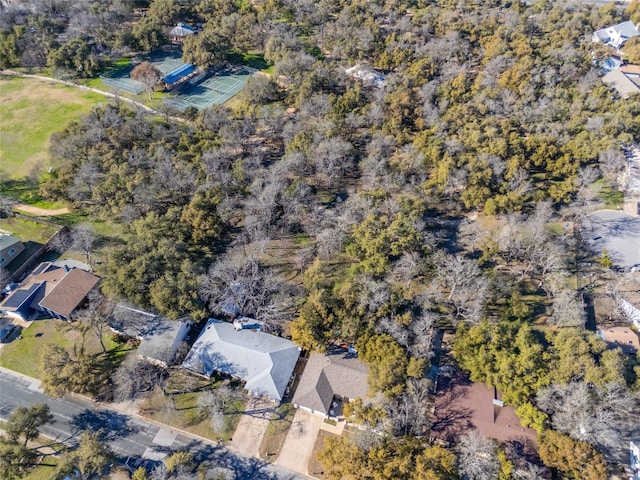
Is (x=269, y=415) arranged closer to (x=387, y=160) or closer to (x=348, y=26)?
(x=387, y=160)

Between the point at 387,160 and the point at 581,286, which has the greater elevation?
the point at 387,160

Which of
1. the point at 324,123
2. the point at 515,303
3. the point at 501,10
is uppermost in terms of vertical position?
the point at 501,10

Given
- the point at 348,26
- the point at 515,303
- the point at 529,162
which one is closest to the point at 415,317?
the point at 515,303

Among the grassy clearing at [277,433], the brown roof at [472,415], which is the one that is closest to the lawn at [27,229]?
the grassy clearing at [277,433]

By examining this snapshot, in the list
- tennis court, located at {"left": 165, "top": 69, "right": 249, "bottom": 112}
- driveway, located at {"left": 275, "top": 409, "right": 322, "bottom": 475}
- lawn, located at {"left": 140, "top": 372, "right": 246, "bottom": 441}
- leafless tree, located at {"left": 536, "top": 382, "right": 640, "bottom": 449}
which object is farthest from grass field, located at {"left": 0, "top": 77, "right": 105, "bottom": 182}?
leafless tree, located at {"left": 536, "top": 382, "right": 640, "bottom": 449}

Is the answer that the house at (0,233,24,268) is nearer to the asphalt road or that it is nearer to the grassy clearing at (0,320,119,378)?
the grassy clearing at (0,320,119,378)

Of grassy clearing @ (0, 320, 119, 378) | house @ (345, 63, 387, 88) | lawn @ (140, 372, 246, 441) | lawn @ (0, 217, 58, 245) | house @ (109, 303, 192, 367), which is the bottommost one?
lawn @ (140, 372, 246, 441)
